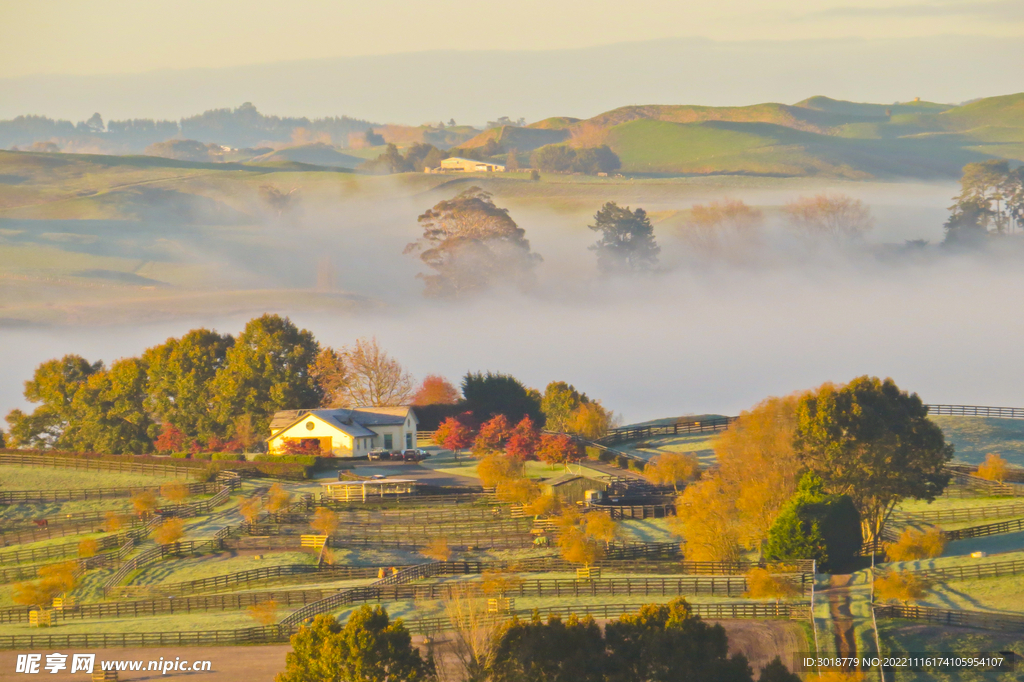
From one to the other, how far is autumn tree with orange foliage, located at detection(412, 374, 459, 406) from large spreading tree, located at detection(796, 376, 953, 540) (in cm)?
6627

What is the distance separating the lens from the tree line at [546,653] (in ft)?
138

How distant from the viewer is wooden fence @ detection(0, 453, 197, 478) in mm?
91562

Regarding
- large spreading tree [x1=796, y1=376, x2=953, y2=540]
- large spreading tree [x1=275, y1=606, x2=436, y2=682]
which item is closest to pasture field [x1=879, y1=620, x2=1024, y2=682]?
large spreading tree [x1=796, y1=376, x2=953, y2=540]

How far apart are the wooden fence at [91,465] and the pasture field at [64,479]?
0.62m

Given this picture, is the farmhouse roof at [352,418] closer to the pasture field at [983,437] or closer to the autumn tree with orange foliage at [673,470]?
the autumn tree with orange foliage at [673,470]

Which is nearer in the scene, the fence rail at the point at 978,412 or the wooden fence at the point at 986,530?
the wooden fence at the point at 986,530

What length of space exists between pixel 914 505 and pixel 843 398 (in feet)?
44.4

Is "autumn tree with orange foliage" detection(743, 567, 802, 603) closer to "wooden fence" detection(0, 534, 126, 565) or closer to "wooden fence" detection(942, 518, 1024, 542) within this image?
"wooden fence" detection(942, 518, 1024, 542)

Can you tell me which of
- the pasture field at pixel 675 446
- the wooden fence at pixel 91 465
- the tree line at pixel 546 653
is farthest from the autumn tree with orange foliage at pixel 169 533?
the pasture field at pixel 675 446

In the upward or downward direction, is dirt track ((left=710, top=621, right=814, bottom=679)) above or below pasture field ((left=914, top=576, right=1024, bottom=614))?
below

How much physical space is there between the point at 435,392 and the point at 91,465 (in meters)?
44.7

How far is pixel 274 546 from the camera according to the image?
228 feet

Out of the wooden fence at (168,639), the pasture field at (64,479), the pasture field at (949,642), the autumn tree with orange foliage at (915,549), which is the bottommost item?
the pasture field at (949,642)

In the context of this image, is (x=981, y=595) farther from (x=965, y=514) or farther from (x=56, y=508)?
(x=56, y=508)
